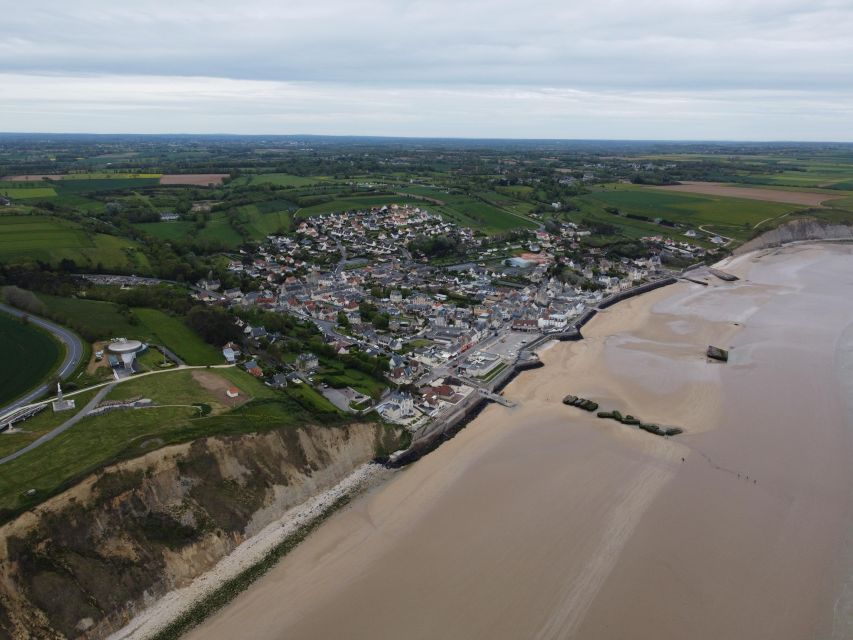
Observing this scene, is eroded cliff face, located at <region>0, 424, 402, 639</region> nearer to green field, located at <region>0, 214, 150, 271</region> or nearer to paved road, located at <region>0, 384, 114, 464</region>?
paved road, located at <region>0, 384, 114, 464</region>

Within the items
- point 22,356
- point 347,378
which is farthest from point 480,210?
point 22,356

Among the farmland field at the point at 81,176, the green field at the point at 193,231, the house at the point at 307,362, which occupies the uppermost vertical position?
the farmland field at the point at 81,176

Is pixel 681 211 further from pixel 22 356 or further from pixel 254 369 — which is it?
pixel 22 356

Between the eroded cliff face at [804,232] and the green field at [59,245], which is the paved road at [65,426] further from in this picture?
the eroded cliff face at [804,232]

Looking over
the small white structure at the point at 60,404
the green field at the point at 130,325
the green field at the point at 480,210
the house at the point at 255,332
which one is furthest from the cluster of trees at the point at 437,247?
the small white structure at the point at 60,404

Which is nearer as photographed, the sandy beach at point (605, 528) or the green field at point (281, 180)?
the sandy beach at point (605, 528)

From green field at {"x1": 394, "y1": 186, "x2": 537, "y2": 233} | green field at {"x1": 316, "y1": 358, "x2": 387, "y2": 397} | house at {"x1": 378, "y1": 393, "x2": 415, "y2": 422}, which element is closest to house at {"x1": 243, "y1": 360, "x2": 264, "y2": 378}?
green field at {"x1": 316, "y1": 358, "x2": 387, "y2": 397}
